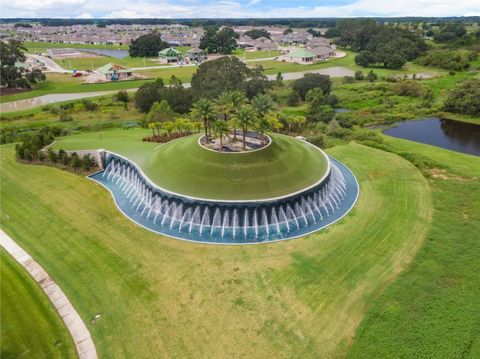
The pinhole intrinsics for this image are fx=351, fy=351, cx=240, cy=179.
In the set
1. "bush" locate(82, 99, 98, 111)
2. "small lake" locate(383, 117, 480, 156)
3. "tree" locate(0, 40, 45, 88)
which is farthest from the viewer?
"tree" locate(0, 40, 45, 88)

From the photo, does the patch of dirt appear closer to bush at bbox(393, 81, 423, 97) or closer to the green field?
the green field

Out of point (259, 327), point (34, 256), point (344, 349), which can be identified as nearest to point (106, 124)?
point (34, 256)

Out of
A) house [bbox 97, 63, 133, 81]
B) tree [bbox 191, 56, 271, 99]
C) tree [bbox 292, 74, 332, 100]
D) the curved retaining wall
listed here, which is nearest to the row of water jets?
the curved retaining wall

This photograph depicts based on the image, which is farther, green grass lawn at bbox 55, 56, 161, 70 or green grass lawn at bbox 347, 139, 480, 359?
green grass lawn at bbox 55, 56, 161, 70

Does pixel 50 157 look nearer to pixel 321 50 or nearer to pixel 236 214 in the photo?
pixel 236 214

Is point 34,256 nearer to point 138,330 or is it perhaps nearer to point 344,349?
point 138,330

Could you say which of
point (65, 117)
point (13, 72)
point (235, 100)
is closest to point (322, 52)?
point (13, 72)

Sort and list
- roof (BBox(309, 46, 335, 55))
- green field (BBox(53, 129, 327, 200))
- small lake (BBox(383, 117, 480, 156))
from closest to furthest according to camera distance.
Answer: green field (BBox(53, 129, 327, 200))
small lake (BBox(383, 117, 480, 156))
roof (BBox(309, 46, 335, 55))
